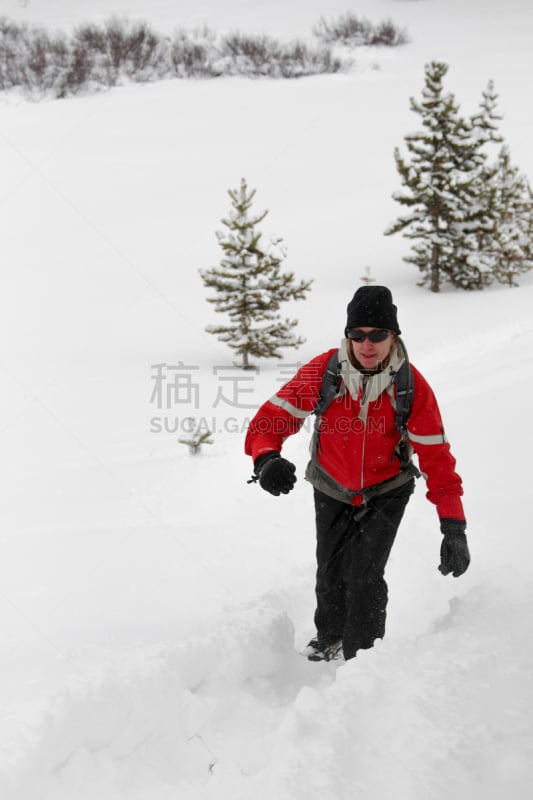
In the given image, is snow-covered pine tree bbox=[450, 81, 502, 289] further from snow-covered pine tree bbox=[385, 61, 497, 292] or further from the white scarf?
the white scarf

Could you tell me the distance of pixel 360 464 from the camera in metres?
3.47

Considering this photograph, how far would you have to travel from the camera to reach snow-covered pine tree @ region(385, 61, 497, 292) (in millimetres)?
16047

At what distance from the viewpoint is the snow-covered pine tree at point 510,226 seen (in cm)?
1684

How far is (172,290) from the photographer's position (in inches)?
685

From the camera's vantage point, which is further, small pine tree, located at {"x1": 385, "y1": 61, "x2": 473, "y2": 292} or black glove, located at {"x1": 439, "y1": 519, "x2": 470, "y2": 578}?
small pine tree, located at {"x1": 385, "y1": 61, "x2": 473, "y2": 292}

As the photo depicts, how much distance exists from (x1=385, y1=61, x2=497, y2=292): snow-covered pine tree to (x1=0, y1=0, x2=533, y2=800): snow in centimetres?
76

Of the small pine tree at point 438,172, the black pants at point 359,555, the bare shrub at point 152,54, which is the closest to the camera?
the black pants at point 359,555

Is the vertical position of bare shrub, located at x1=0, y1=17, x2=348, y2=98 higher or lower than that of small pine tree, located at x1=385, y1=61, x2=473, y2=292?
higher

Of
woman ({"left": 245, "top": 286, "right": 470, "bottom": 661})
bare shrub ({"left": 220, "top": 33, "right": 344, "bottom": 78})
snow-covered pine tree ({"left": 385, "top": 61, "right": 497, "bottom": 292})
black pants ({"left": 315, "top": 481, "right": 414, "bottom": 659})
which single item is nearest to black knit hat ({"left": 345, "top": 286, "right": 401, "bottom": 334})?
woman ({"left": 245, "top": 286, "right": 470, "bottom": 661})

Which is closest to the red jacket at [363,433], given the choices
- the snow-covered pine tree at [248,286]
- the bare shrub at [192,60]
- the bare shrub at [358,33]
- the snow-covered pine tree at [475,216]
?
the snow-covered pine tree at [248,286]

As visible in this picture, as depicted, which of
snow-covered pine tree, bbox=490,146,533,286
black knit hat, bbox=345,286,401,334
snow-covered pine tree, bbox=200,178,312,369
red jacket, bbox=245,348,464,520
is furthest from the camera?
snow-covered pine tree, bbox=490,146,533,286

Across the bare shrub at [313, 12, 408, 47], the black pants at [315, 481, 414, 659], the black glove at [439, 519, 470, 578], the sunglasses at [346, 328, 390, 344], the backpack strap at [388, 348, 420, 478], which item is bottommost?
the black pants at [315, 481, 414, 659]

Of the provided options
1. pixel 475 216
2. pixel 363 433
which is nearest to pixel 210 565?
pixel 363 433

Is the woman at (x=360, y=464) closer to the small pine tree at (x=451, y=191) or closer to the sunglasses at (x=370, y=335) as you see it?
the sunglasses at (x=370, y=335)
